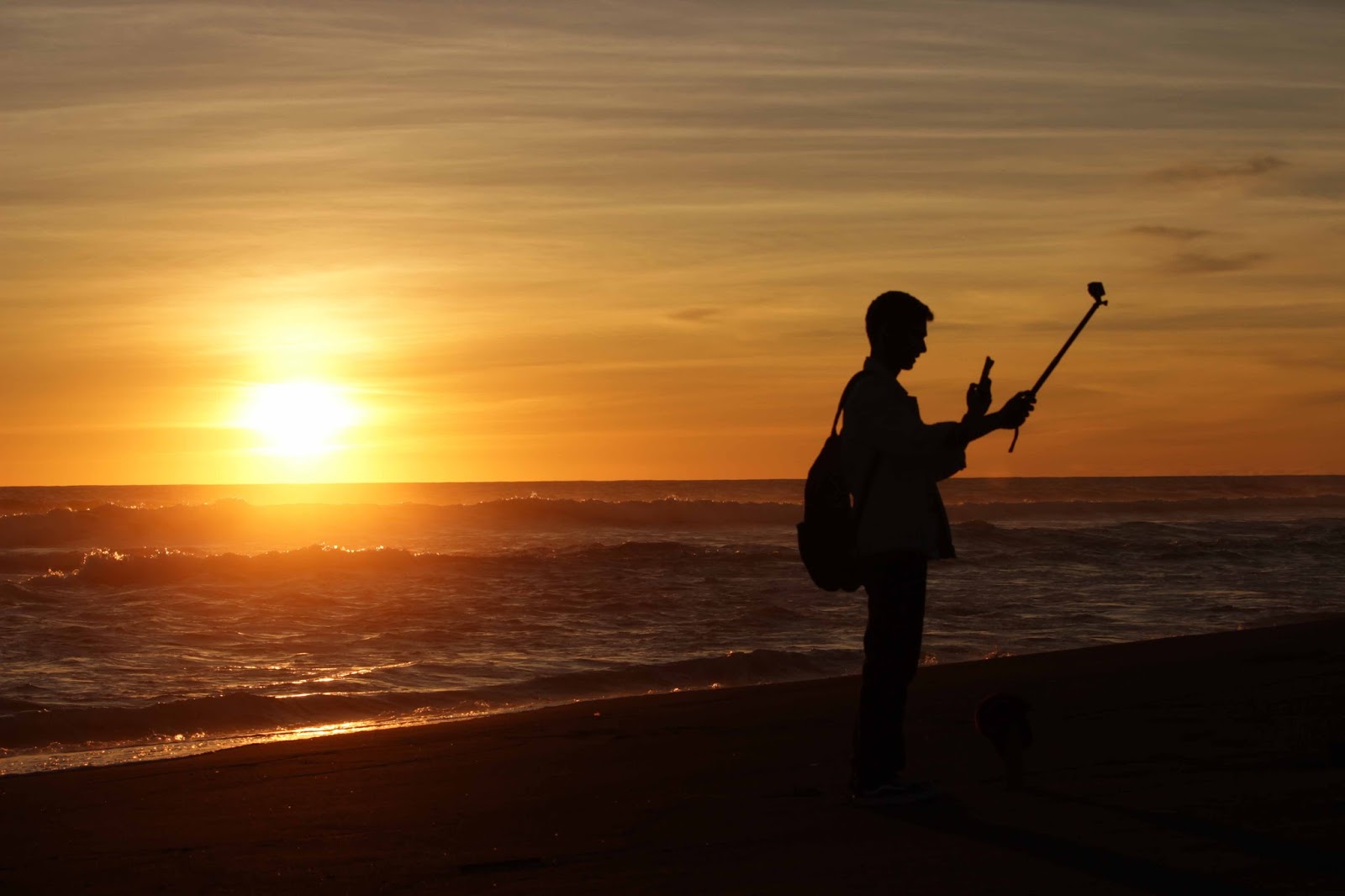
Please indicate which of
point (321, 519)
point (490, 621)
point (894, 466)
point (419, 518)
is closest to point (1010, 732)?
point (894, 466)

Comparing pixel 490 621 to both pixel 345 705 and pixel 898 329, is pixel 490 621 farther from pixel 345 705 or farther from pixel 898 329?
pixel 898 329

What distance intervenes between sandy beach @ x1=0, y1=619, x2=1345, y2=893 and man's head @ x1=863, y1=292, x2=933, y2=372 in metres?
1.56

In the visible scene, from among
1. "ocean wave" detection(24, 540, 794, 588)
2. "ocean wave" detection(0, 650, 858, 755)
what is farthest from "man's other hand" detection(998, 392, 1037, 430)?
"ocean wave" detection(24, 540, 794, 588)

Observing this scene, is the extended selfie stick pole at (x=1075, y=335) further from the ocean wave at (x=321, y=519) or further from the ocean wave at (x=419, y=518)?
the ocean wave at (x=321, y=519)

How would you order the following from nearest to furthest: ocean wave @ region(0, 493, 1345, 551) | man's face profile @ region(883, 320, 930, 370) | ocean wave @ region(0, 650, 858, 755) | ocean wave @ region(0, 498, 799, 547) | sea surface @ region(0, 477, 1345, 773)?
1. man's face profile @ region(883, 320, 930, 370)
2. ocean wave @ region(0, 650, 858, 755)
3. sea surface @ region(0, 477, 1345, 773)
4. ocean wave @ region(0, 498, 799, 547)
5. ocean wave @ region(0, 493, 1345, 551)

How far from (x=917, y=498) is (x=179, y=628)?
1130 centimetres

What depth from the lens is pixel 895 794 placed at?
4.68 m

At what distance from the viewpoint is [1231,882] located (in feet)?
11.4

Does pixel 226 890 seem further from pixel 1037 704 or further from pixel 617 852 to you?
pixel 1037 704

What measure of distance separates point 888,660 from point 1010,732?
585 millimetres

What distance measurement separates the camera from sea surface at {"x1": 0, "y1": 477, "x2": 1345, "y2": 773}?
9531 mm

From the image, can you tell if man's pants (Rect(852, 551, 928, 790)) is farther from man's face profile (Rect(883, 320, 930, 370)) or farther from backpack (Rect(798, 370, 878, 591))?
man's face profile (Rect(883, 320, 930, 370))

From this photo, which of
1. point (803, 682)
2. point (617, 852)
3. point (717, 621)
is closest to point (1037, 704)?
point (803, 682)

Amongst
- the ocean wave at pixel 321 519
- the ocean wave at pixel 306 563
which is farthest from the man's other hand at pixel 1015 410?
the ocean wave at pixel 321 519
